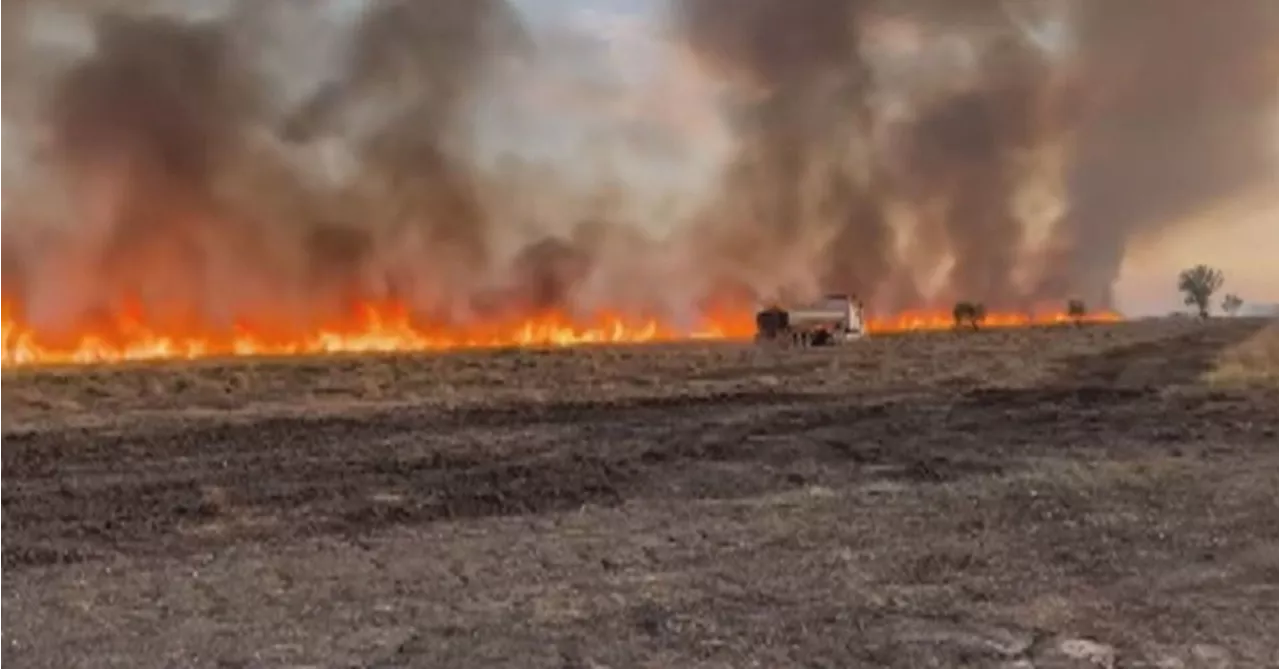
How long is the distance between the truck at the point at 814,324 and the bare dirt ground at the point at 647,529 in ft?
75.8

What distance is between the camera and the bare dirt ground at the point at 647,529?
9297 millimetres

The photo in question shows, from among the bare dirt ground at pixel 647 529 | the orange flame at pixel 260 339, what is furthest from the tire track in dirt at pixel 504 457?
the orange flame at pixel 260 339

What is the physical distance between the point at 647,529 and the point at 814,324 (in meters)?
37.9

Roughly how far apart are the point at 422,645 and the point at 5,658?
2885 mm

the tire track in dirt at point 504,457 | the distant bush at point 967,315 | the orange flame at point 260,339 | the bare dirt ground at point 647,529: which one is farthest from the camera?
the distant bush at point 967,315

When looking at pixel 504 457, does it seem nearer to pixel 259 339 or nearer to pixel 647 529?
pixel 647 529

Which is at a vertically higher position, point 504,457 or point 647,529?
point 504,457

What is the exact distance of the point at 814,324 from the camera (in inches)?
1981

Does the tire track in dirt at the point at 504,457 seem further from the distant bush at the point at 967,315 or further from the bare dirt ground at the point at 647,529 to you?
the distant bush at the point at 967,315

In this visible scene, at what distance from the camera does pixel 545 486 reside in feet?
50.2

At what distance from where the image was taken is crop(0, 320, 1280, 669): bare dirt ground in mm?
9297

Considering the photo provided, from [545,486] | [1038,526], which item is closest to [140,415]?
[545,486]

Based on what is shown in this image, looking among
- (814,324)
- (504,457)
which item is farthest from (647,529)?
(814,324)

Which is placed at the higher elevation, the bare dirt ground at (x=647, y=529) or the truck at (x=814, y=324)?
the truck at (x=814, y=324)
